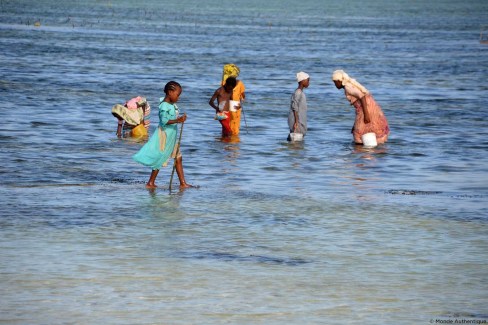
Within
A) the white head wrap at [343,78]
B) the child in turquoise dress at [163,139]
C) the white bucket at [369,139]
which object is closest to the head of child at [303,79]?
the white head wrap at [343,78]

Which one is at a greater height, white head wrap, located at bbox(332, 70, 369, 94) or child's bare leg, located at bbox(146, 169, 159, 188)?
white head wrap, located at bbox(332, 70, 369, 94)

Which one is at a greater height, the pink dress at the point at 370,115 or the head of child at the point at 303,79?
the head of child at the point at 303,79

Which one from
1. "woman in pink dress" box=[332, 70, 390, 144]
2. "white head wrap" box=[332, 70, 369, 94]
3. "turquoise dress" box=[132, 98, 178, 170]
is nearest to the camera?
"turquoise dress" box=[132, 98, 178, 170]

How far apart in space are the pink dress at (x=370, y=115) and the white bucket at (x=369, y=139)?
0.42 ft

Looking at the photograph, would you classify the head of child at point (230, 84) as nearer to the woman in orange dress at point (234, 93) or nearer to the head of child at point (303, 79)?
the woman in orange dress at point (234, 93)

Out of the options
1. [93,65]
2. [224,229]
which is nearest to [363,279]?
[224,229]

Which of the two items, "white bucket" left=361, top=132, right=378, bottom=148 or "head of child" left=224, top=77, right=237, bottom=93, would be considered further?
"head of child" left=224, top=77, right=237, bottom=93

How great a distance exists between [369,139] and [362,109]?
47 centimetres

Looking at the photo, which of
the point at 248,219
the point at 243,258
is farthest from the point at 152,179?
the point at 243,258

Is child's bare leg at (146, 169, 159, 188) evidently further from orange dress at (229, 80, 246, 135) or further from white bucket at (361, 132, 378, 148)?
orange dress at (229, 80, 246, 135)

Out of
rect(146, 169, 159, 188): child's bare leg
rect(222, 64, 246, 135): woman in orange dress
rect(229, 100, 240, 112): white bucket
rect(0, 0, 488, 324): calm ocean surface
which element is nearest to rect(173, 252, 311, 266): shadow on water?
rect(0, 0, 488, 324): calm ocean surface

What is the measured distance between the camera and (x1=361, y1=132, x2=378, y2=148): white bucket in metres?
16.7

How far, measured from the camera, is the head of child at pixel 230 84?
55.8 feet

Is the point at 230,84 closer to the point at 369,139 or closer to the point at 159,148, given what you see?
the point at 369,139
